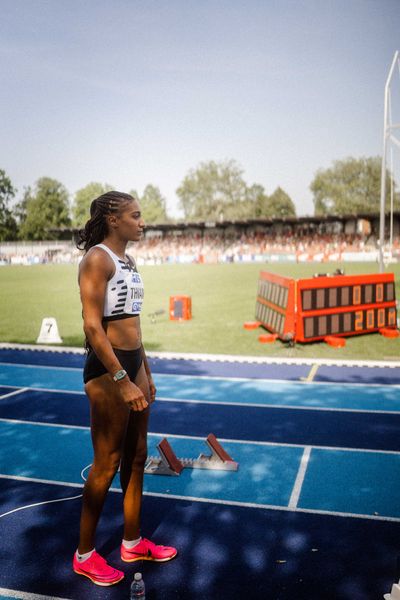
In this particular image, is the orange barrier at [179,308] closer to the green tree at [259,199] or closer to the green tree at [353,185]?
the green tree at [353,185]

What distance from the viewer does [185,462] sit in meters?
5.52

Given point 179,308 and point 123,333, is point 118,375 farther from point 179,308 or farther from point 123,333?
point 179,308

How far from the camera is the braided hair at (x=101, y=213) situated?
11.5 ft

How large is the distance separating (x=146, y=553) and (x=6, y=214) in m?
90.3

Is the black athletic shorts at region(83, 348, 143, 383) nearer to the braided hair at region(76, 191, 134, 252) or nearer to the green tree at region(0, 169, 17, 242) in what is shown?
the braided hair at region(76, 191, 134, 252)

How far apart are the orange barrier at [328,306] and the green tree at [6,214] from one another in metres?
74.9

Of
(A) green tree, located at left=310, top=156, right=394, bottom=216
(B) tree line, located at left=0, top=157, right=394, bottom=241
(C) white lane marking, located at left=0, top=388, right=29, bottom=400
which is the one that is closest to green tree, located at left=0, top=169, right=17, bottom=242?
(B) tree line, located at left=0, top=157, right=394, bottom=241

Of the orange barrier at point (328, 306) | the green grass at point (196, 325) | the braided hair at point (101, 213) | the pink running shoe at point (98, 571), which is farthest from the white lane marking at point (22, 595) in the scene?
the orange barrier at point (328, 306)

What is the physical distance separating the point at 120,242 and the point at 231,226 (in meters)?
66.7

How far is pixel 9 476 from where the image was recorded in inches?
209

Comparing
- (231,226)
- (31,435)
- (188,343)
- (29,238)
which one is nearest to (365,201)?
(231,226)

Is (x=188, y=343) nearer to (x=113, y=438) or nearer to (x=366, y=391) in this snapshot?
(x=366, y=391)

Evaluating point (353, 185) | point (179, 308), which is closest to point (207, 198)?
point (353, 185)

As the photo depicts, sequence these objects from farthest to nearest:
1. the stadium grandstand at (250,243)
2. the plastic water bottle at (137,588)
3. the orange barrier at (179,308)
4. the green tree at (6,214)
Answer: the green tree at (6,214) → the stadium grandstand at (250,243) → the orange barrier at (179,308) → the plastic water bottle at (137,588)
